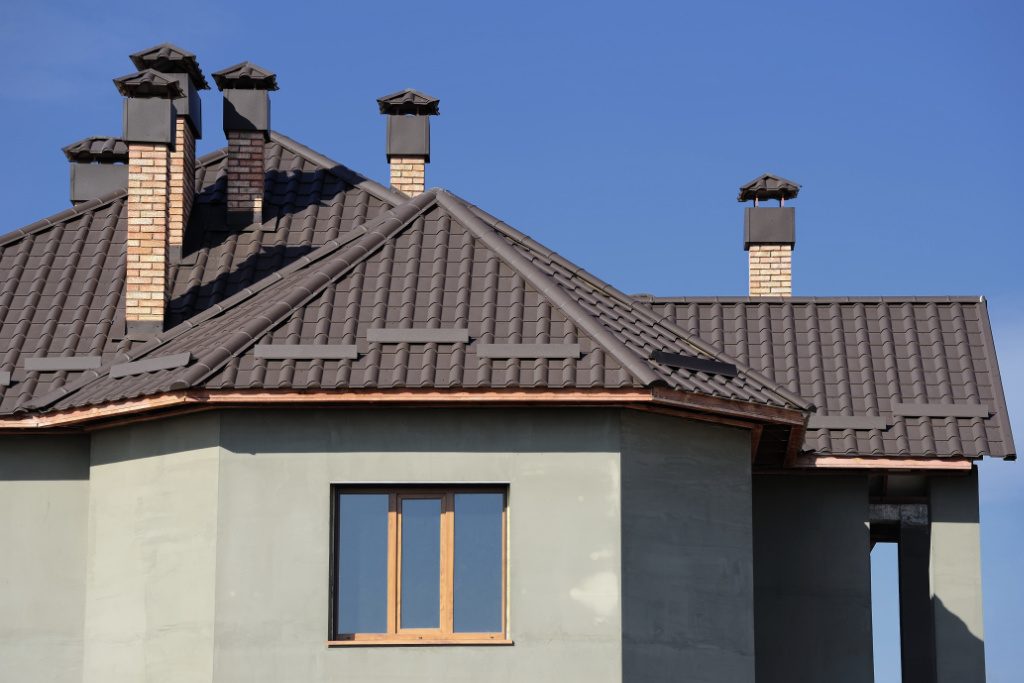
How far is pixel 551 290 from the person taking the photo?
61.5 feet

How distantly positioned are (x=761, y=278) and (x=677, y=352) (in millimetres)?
8849

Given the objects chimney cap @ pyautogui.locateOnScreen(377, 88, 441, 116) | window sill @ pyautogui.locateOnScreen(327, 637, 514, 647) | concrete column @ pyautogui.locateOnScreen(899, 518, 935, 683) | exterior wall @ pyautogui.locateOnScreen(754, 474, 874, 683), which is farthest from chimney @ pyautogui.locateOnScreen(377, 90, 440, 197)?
window sill @ pyautogui.locateOnScreen(327, 637, 514, 647)

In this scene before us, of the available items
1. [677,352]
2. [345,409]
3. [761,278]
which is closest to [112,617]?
[345,409]

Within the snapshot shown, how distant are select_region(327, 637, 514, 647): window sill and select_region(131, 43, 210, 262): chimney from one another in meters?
6.86

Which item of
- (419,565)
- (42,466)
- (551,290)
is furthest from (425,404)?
(42,466)

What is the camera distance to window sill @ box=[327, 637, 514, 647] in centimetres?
1706

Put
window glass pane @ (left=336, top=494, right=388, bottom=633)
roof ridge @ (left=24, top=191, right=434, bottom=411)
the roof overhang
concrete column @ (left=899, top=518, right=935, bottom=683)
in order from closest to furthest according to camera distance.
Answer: the roof overhang < window glass pane @ (left=336, top=494, right=388, bottom=633) < roof ridge @ (left=24, top=191, right=434, bottom=411) < concrete column @ (left=899, top=518, right=935, bottom=683)

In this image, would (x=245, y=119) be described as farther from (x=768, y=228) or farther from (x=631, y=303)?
(x=768, y=228)

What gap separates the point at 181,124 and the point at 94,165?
190 inches

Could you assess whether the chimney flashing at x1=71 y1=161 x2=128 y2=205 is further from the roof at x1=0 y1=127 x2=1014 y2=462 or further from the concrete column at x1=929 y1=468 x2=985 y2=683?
the concrete column at x1=929 y1=468 x2=985 y2=683

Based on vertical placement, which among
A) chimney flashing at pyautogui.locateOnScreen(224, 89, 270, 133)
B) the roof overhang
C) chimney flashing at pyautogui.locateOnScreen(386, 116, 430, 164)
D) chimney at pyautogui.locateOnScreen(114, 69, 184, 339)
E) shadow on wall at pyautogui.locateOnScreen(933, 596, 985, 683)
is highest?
chimney flashing at pyautogui.locateOnScreen(386, 116, 430, 164)

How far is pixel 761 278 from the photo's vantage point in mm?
27641

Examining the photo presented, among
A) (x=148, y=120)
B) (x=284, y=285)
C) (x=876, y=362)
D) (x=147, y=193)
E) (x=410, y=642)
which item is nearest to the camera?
(x=410, y=642)

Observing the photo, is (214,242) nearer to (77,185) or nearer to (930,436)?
(77,185)
